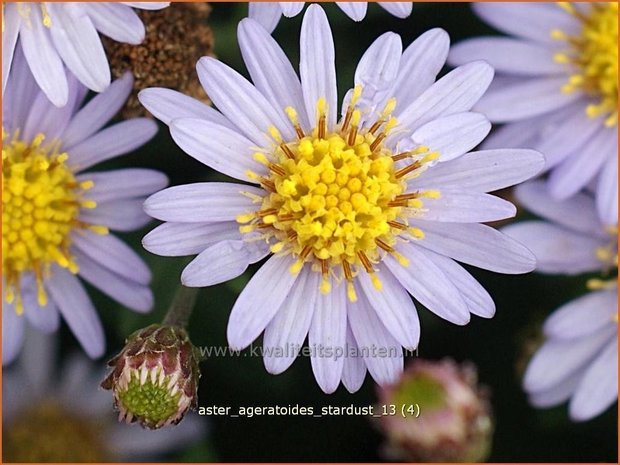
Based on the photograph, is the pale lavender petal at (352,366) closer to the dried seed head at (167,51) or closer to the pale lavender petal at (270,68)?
the pale lavender petal at (270,68)

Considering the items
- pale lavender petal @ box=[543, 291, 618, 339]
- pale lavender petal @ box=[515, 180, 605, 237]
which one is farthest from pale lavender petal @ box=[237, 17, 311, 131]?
pale lavender petal @ box=[543, 291, 618, 339]

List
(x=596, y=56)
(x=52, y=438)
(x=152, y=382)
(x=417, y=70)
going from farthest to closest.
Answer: (x=52, y=438), (x=596, y=56), (x=417, y=70), (x=152, y=382)

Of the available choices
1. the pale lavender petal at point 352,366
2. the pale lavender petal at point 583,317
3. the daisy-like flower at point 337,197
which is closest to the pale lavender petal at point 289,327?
the daisy-like flower at point 337,197

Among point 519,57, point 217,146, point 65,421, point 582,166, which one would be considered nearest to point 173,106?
point 217,146

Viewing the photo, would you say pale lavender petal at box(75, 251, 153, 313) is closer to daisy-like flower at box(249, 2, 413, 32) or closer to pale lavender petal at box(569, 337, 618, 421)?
daisy-like flower at box(249, 2, 413, 32)

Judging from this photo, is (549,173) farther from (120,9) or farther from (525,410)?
(120,9)

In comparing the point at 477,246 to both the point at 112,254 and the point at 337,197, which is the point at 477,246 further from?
the point at 112,254
